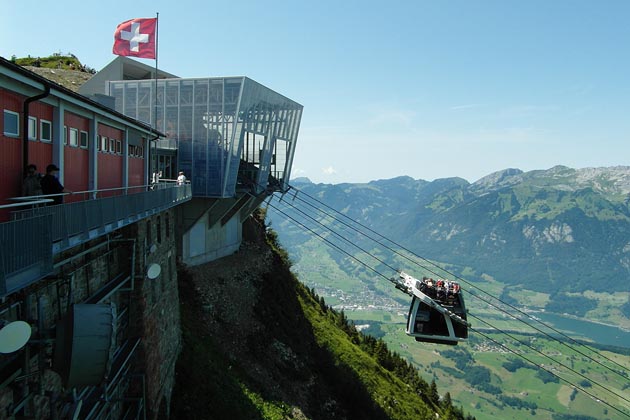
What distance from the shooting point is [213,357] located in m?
22.9

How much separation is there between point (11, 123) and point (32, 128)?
2.90 feet

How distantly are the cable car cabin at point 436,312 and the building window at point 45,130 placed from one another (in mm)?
21488

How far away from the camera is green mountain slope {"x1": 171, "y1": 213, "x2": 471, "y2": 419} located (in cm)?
2109

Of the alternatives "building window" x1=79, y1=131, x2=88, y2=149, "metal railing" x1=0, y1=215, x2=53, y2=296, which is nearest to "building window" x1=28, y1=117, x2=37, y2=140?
"building window" x1=79, y1=131, x2=88, y2=149

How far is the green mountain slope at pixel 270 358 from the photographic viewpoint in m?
21.1

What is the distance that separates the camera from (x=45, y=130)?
34.6 feet

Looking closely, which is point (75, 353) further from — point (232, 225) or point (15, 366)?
point (232, 225)

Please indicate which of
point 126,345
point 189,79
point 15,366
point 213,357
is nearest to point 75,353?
point 15,366

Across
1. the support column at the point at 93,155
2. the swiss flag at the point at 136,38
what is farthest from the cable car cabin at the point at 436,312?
the support column at the point at 93,155

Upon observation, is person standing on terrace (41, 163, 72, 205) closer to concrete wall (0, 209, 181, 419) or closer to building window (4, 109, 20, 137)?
building window (4, 109, 20, 137)

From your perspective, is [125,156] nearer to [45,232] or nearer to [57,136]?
[57,136]

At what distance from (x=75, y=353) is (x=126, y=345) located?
19.7ft

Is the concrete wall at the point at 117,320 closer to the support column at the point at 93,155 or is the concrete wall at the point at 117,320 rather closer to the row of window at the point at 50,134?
the support column at the point at 93,155

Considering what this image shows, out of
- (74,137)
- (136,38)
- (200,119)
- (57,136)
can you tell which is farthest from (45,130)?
(200,119)
